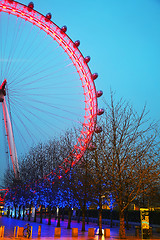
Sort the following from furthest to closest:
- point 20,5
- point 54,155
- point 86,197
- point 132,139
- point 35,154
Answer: point 35,154, point 54,155, point 86,197, point 20,5, point 132,139

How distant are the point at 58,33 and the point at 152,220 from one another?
2231 centimetres

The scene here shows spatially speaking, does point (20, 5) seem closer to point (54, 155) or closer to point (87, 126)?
point (87, 126)

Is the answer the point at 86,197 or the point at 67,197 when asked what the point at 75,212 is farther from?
the point at 86,197

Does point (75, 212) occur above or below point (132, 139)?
below

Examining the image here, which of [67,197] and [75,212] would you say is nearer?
[67,197]

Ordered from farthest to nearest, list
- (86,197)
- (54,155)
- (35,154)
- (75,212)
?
(75,212)
(35,154)
(54,155)
(86,197)

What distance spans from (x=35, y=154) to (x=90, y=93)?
24385mm

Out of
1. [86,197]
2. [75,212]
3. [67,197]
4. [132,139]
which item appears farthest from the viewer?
[75,212]

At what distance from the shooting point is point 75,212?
5647 centimetres

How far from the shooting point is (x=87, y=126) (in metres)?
28.8

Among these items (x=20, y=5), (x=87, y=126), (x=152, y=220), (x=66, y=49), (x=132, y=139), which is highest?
(x=20, y=5)

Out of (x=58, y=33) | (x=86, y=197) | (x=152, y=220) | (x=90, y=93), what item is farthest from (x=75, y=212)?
(x=58, y=33)

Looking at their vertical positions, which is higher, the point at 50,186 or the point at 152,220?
the point at 50,186

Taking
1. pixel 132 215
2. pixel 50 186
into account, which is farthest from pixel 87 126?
pixel 132 215
